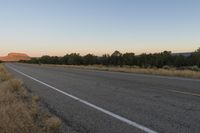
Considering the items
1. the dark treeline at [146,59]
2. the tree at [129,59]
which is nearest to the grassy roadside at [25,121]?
the dark treeline at [146,59]

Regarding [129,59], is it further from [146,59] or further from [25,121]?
[25,121]

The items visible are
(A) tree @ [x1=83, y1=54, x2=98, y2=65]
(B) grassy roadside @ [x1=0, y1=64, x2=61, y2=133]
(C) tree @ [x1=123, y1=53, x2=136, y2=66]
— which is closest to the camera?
(B) grassy roadside @ [x1=0, y1=64, x2=61, y2=133]

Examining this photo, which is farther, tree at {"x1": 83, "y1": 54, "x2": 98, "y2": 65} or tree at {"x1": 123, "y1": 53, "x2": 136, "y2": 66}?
tree at {"x1": 83, "y1": 54, "x2": 98, "y2": 65}

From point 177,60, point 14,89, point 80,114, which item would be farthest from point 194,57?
point 80,114

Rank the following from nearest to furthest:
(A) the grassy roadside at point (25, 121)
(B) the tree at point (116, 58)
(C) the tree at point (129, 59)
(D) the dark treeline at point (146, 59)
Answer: (A) the grassy roadside at point (25, 121), (D) the dark treeline at point (146, 59), (C) the tree at point (129, 59), (B) the tree at point (116, 58)

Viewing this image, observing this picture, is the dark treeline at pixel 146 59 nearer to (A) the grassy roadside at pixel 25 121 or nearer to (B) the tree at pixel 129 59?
(B) the tree at pixel 129 59

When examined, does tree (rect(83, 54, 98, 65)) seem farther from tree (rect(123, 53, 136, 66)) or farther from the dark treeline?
tree (rect(123, 53, 136, 66))

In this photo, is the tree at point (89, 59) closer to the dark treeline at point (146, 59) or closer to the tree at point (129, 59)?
the dark treeline at point (146, 59)

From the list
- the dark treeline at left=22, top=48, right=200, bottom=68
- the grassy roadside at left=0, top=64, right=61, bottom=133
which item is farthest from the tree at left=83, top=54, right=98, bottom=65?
the grassy roadside at left=0, top=64, right=61, bottom=133

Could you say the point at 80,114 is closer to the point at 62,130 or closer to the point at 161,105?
the point at 62,130

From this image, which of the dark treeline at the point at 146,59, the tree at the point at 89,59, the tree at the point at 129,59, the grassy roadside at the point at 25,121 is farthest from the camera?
the tree at the point at 89,59

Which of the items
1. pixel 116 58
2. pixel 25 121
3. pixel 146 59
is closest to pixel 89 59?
pixel 116 58

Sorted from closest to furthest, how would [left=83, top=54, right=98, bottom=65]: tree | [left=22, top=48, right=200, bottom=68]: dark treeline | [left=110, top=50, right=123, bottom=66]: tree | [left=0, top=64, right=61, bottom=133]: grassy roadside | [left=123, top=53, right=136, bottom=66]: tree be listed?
1. [left=0, top=64, right=61, bottom=133]: grassy roadside
2. [left=22, top=48, right=200, bottom=68]: dark treeline
3. [left=123, top=53, right=136, bottom=66]: tree
4. [left=110, top=50, right=123, bottom=66]: tree
5. [left=83, top=54, right=98, bottom=65]: tree

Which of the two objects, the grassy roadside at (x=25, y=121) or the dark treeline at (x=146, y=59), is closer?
the grassy roadside at (x=25, y=121)
